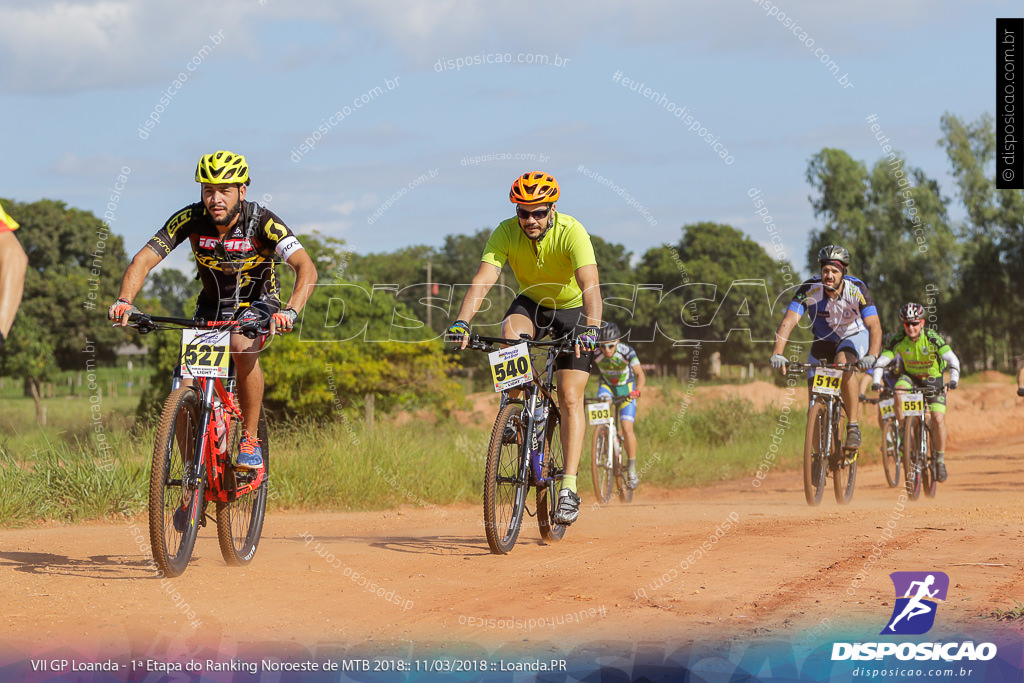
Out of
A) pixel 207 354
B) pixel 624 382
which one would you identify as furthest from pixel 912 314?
pixel 207 354

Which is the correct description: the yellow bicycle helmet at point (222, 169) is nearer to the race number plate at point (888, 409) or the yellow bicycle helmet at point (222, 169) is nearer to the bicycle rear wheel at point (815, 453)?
the bicycle rear wheel at point (815, 453)

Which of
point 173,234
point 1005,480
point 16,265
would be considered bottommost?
point 1005,480

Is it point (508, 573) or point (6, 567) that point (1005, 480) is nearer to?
point (508, 573)

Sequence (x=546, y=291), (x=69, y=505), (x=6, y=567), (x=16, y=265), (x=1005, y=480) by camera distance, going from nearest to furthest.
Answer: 1. (x=16, y=265)
2. (x=6, y=567)
3. (x=546, y=291)
4. (x=69, y=505)
5. (x=1005, y=480)

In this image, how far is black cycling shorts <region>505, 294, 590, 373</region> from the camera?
269 inches

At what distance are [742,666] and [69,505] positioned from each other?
6.89 m

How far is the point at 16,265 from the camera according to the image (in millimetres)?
3777

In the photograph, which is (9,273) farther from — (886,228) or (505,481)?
(886,228)

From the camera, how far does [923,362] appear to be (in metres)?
11.7

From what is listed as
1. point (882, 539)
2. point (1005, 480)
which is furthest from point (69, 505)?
point (1005, 480)

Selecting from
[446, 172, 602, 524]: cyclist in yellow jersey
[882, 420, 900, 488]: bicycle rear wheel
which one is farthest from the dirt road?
[882, 420, 900, 488]: bicycle rear wheel

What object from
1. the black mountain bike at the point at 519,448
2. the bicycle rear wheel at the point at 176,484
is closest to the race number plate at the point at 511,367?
the black mountain bike at the point at 519,448

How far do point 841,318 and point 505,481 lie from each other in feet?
16.8

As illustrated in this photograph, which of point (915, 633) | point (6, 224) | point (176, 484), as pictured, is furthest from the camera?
point (176, 484)
